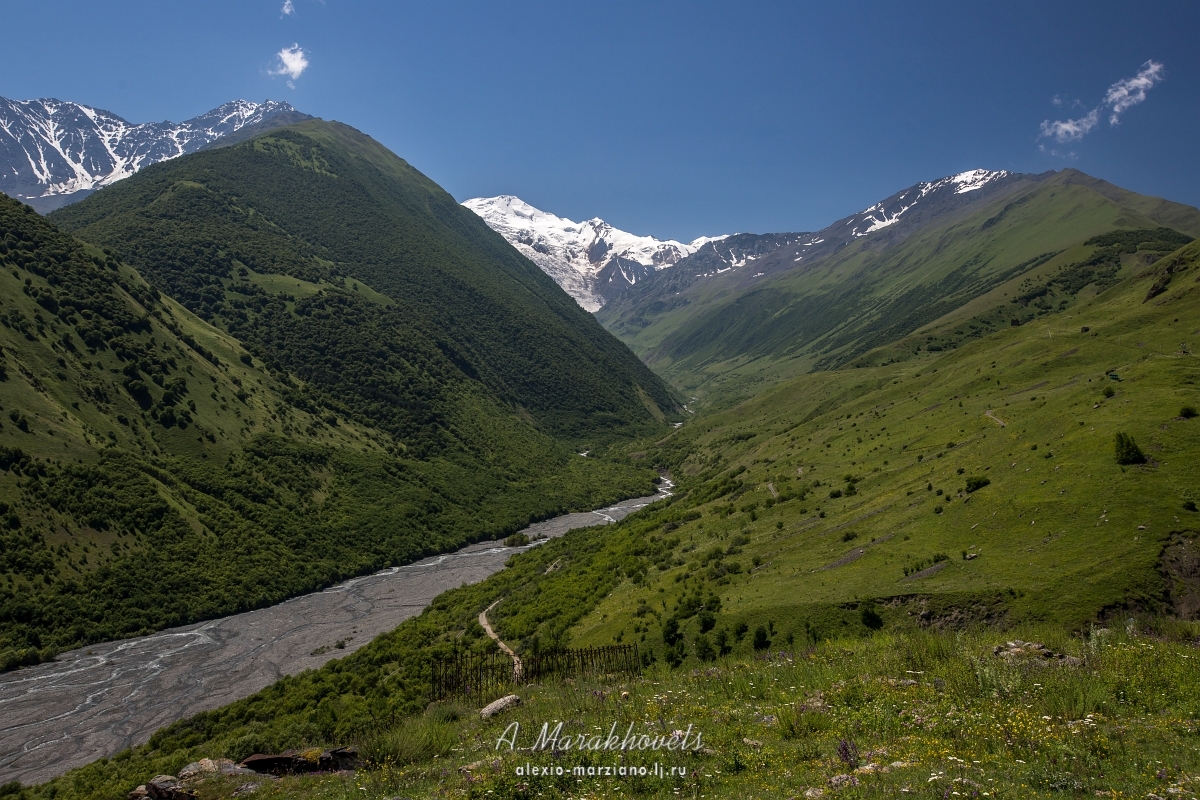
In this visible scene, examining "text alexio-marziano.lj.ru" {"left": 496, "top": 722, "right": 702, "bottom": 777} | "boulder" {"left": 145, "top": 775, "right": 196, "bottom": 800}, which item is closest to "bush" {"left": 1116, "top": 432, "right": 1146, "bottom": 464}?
"text alexio-marziano.lj.ru" {"left": 496, "top": 722, "right": 702, "bottom": 777}

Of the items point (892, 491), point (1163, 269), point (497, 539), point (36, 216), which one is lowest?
point (497, 539)

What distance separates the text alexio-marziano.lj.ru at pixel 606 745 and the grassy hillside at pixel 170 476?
244 feet

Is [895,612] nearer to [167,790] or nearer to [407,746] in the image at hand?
[407,746]

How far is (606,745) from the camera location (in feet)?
57.4

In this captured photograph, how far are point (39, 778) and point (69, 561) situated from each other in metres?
36.6

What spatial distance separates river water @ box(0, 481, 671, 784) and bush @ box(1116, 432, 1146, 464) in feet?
229

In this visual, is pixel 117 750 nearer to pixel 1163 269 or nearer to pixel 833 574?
pixel 833 574

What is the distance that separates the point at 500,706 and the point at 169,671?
58.9 metres

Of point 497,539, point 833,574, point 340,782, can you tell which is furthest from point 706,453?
point 340,782

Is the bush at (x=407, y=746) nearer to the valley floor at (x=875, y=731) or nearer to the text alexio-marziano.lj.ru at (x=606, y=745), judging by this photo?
the valley floor at (x=875, y=731)

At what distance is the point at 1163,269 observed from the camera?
337 feet

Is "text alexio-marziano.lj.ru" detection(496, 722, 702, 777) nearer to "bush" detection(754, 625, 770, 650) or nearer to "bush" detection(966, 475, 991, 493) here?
"bush" detection(754, 625, 770, 650)

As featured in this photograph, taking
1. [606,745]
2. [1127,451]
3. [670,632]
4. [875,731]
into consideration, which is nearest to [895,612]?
[670,632]

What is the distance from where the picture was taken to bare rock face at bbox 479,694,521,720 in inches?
982
